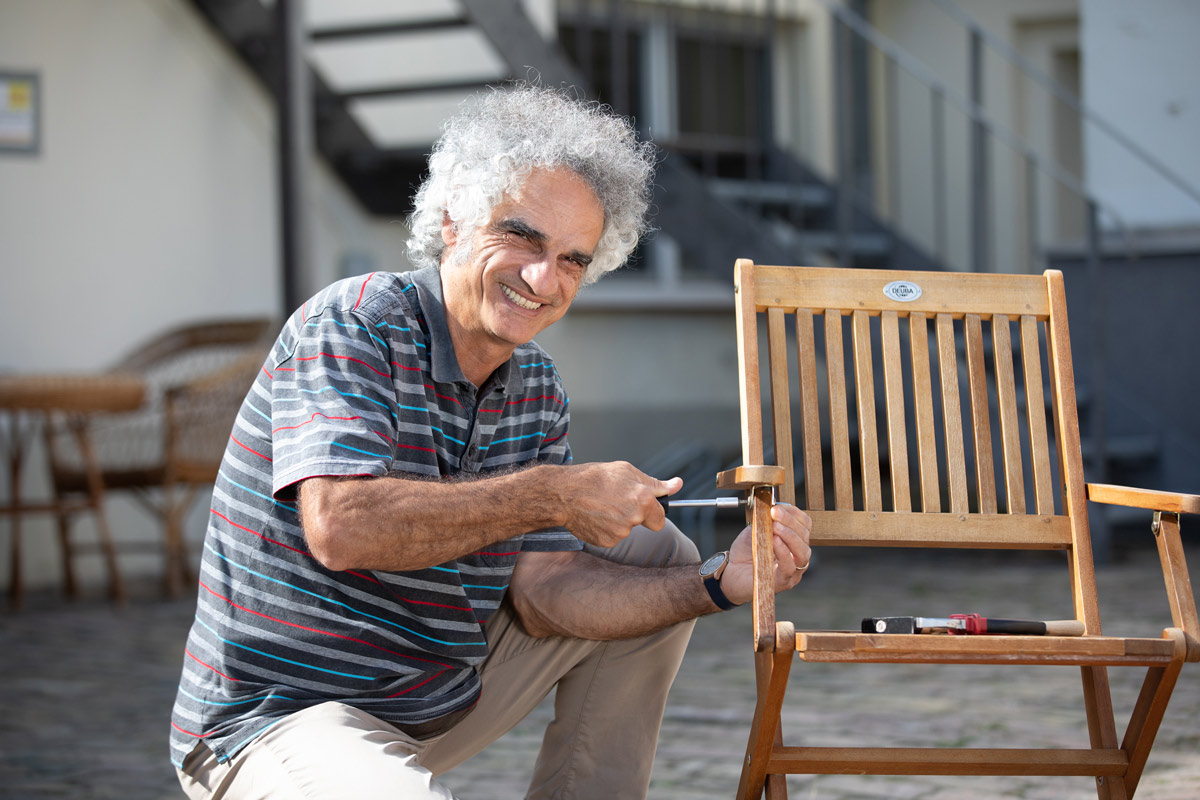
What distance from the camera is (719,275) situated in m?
5.88

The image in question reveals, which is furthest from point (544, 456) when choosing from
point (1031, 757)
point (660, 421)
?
point (660, 421)

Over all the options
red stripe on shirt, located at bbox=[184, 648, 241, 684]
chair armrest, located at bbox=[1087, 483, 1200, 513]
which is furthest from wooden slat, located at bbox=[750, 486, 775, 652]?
red stripe on shirt, located at bbox=[184, 648, 241, 684]

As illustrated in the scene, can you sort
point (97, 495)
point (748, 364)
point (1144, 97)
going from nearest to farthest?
point (748, 364) < point (97, 495) < point (1144, 97)

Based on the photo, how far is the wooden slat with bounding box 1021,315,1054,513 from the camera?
227 centimetres

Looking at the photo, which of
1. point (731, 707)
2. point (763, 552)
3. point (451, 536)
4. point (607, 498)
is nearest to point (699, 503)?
Answer: point (763, 552)

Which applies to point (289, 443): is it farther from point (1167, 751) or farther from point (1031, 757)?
point (1167, 751)

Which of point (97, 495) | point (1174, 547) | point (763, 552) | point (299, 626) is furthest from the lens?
point (97, 495)

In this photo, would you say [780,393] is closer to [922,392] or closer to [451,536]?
[922,392]

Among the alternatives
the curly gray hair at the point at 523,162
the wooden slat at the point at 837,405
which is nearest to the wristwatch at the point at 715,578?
the wooden slat at the point at 837,405

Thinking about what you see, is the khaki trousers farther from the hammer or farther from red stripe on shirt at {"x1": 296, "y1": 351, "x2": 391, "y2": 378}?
red stripe on shirt at {"x1": 296, "y1": 351, "x2": 391, "y2": 378}

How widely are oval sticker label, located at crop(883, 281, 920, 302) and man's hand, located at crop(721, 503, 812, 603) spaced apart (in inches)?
19.8

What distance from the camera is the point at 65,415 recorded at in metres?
5.23

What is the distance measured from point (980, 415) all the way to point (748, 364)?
0.50 m

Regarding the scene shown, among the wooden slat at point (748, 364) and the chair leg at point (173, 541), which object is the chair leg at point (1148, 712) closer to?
the wooden slat at point (748, 364)
